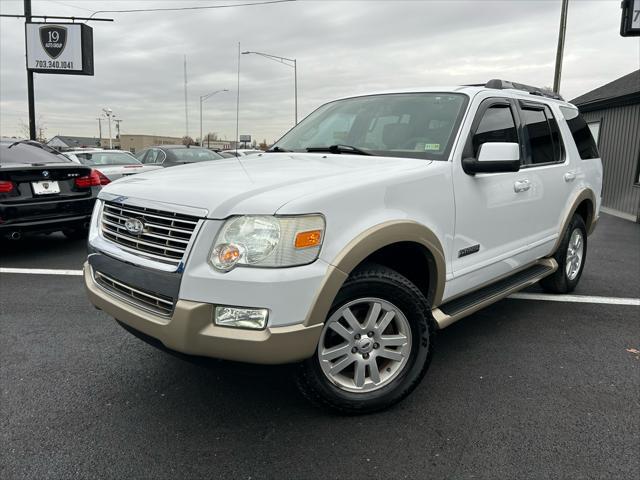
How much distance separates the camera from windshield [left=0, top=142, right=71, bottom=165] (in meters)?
6.38

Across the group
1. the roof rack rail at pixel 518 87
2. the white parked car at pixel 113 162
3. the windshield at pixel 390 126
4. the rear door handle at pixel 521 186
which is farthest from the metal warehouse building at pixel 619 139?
the white parked car at pixel 113 162

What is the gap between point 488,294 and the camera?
139 inches

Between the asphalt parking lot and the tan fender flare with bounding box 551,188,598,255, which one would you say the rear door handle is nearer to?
the tan fender flare with bounding box 551,188,598,255

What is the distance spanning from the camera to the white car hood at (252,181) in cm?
233

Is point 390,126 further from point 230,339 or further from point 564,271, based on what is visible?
point 564,271

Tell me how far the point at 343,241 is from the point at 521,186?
74.9 inches

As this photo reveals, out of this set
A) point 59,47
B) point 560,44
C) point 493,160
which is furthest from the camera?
point 59,47

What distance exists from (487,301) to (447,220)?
78cm

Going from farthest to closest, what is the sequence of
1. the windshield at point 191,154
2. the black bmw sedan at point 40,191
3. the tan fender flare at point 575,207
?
the windshield at point 191,154 → the black bmw sedan at point 40,191 → the tan fender flare at point 575,207

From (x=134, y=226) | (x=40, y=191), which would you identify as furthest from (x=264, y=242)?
(x=40, y=191)

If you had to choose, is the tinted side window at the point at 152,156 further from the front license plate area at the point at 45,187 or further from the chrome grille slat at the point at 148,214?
the chrome grille slat at the point at 148,214

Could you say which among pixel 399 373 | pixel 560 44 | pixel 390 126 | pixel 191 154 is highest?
pixel 560 44

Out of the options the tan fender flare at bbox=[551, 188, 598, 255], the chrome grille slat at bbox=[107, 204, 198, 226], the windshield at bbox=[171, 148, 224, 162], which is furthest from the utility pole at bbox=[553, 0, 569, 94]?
the chrome grille slat at bbox=[107, 204, 198, 226]

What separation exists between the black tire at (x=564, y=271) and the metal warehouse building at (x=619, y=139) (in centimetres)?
803
